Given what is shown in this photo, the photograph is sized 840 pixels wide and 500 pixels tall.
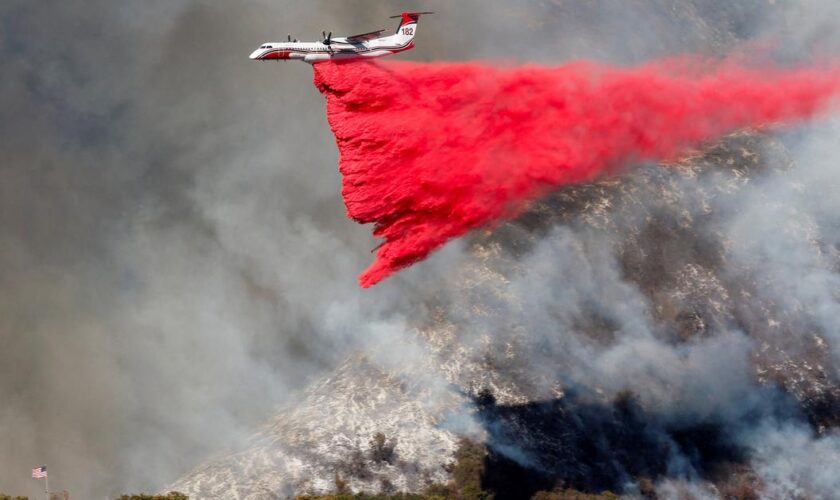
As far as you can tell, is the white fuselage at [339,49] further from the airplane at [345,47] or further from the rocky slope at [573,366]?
the rocky slope at [573,366]

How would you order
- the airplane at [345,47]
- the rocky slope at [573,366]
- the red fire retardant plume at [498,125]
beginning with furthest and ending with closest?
the rocky slope at [573,366], the red fire retardant plume at [498,125], the airplane at [345,47]

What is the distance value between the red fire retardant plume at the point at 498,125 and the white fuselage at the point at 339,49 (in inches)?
35.0

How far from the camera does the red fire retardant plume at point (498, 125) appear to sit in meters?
83.6

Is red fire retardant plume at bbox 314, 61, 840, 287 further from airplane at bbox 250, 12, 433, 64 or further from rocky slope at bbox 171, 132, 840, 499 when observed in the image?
rocky slope at bbox 171, 132, 840, 499

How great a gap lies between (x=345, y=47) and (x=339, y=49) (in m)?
0.45

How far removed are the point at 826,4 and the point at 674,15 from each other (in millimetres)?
17702

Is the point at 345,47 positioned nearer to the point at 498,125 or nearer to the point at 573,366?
the point at 498,125

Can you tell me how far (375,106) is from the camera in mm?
84750

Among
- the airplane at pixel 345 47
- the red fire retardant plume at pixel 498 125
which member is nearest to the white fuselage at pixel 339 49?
the airplane at pixel 345 47

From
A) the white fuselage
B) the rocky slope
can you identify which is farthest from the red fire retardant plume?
the rocky slope

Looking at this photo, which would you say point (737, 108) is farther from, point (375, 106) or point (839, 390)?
point (375, 106)

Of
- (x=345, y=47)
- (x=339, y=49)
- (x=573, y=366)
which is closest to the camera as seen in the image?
(x=339, y=49)

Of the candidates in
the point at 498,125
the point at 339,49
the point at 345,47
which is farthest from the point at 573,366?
the point at 339,49

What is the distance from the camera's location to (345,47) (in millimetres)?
83688
